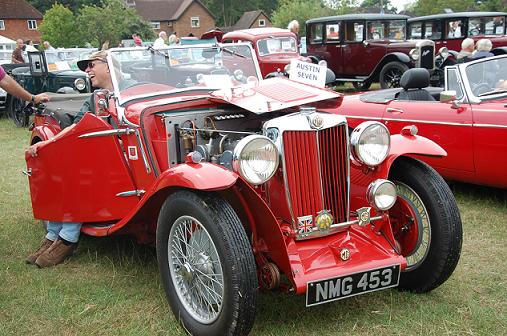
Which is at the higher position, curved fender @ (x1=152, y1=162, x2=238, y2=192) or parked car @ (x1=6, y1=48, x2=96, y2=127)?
parked car @ (x1=6, y1=48, x2=96, y2=127)

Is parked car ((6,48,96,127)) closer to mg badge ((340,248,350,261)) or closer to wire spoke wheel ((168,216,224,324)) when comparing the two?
wire spoke wheel ((168,216,224,324))

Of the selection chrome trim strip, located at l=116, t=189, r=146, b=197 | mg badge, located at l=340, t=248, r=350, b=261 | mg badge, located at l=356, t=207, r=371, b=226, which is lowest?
mg badge, located at l=340, t=248, r=350, b=261

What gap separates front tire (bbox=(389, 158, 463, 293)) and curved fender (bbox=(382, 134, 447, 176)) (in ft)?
0.29

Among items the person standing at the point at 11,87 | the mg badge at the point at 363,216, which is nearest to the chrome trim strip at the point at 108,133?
the person standing at the point at 11,87

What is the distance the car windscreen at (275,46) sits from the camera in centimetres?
1338

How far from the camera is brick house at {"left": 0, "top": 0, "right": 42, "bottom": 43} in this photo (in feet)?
165

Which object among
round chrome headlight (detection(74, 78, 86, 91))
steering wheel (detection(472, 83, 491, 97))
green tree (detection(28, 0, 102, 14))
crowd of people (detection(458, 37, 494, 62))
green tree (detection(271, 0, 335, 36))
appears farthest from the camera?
green tree (detection(28, 0, 102, 14))

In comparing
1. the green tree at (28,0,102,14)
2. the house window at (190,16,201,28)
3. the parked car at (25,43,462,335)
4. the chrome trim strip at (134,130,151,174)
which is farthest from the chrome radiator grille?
the house window at (190,16,201,28)

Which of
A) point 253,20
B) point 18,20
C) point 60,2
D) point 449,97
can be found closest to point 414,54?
point 449,97

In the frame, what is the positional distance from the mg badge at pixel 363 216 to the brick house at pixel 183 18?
207 feet

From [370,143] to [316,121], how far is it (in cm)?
41

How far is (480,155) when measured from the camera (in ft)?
15.8

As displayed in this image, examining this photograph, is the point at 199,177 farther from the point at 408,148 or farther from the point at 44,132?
the point at 44,132

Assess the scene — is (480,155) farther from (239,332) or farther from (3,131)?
(3,131)
